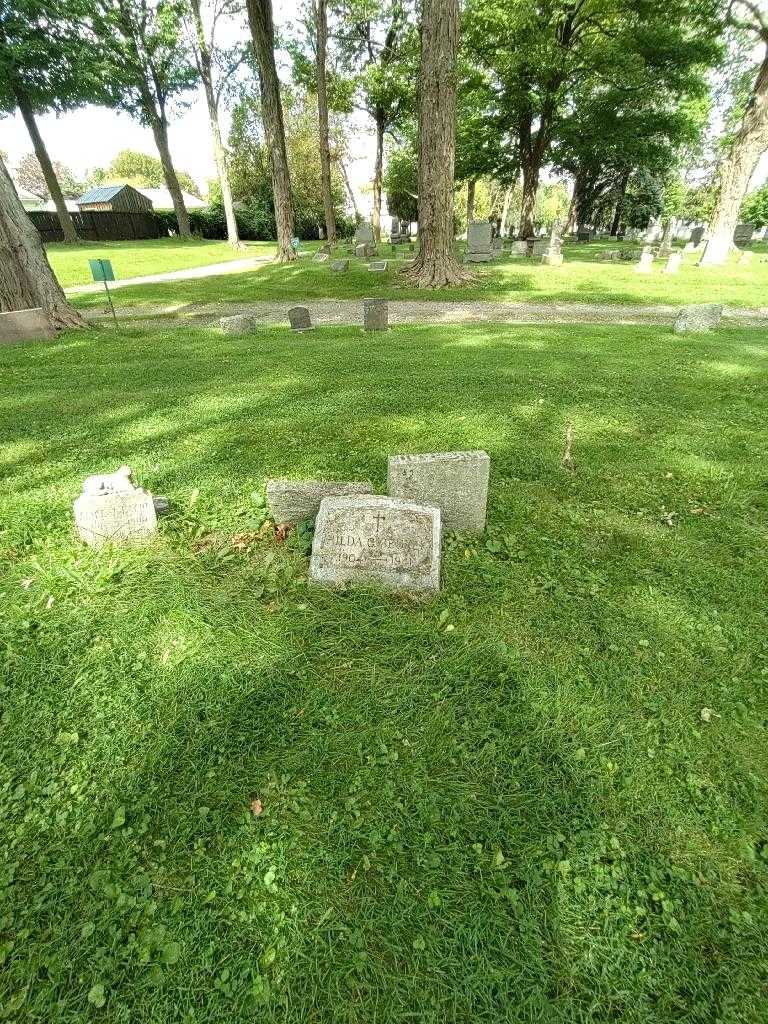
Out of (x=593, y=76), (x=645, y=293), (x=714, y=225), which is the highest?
(x=593, y=76)

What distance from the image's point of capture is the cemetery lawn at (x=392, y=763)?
5.31ft

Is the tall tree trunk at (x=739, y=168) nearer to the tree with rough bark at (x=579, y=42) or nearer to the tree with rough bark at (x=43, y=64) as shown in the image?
the tree with rough bark at (x=579, y=42)

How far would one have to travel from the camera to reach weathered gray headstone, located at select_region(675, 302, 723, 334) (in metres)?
9.43

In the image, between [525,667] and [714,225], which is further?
[714,225]

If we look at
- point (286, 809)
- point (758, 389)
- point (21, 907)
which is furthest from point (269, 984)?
point (758, 389)

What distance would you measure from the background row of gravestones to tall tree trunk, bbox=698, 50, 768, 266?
22.1m

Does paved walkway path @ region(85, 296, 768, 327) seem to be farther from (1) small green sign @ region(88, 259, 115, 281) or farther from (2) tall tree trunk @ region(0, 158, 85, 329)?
(1) small green sign @ region(88, 259, 115, 281)

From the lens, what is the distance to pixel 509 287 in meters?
14.8

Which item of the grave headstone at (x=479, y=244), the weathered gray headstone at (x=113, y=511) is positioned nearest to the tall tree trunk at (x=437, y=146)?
the grave headstone at (x=479, y=244)

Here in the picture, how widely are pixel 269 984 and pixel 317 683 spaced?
1.14 metres

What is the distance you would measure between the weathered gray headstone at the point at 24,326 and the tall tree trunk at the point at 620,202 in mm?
47190

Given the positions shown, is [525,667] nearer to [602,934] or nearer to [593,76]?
[602,934]

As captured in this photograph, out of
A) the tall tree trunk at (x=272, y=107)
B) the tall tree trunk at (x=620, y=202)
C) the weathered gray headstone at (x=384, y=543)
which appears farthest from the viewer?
the tall tree trunk at (x=620, y=202)

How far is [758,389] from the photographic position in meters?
6.39
